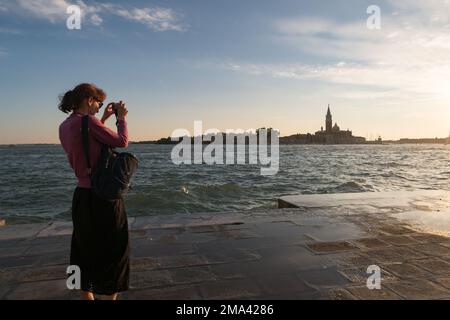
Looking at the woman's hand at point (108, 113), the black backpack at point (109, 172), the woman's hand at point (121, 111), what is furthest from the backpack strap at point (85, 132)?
the woman's hand at point (108, 113)

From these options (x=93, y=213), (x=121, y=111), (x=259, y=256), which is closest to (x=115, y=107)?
(x=121, y=111)

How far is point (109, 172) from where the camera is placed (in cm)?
275

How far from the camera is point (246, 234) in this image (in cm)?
553

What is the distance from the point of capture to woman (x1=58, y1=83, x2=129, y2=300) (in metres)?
2.78

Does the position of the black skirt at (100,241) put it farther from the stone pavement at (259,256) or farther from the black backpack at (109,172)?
the stone pavement at (259,256)

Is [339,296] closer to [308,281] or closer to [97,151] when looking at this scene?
[308,281]

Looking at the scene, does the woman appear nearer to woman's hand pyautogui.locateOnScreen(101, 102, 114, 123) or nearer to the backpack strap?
the backpack strap

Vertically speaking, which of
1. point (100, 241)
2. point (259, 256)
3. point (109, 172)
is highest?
point (109, 172)

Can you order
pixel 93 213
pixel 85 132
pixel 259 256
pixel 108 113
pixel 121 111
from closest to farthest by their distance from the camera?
pixel 85 132, pixel 93 213, pixel 121 111, pixel 108 113, pixel 259 256

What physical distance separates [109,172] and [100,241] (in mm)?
535

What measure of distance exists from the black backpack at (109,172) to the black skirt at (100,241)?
0.10 m

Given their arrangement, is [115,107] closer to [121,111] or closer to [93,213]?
[121,111]

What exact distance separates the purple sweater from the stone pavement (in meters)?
1.26
